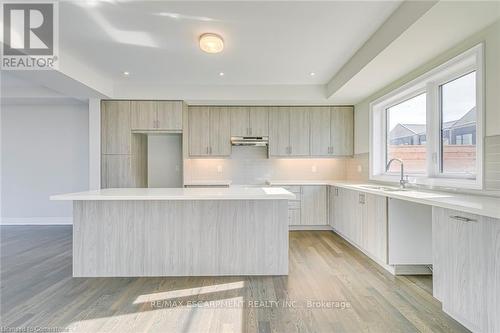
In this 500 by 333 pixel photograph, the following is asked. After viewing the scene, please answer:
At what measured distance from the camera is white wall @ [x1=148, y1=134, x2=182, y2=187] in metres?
5.37

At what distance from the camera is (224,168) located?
18.3 ft

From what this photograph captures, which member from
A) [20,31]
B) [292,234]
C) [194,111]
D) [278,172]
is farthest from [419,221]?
[20,31]

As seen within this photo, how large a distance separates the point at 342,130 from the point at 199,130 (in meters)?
2.70

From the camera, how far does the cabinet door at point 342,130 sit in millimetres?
5234

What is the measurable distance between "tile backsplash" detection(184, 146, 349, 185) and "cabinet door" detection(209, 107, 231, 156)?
37 centimetres

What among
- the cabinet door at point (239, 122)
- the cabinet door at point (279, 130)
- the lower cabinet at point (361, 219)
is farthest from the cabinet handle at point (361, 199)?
the cabinet door at point (239, 122)

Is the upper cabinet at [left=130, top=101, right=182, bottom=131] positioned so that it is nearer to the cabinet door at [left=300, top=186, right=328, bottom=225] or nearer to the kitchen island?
the kitchen island

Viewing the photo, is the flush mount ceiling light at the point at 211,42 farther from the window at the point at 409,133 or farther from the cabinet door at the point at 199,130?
the window at the point at 409,133

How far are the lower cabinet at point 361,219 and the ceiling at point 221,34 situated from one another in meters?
1.83

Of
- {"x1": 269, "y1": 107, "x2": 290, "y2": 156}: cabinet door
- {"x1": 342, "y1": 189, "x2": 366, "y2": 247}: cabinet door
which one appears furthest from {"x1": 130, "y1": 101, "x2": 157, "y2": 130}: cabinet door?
{"x1": 342, "y1": 189, "x2": 366, "y2": 247}: cabinet door

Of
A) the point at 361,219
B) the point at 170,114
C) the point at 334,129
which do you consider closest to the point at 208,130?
the point at 170,114

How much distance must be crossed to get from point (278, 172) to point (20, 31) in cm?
429

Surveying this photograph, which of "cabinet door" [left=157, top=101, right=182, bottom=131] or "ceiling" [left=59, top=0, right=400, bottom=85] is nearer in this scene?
"ceiling" [left=59, top=0, right=400, bottom=85]

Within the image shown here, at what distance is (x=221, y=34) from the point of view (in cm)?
289
